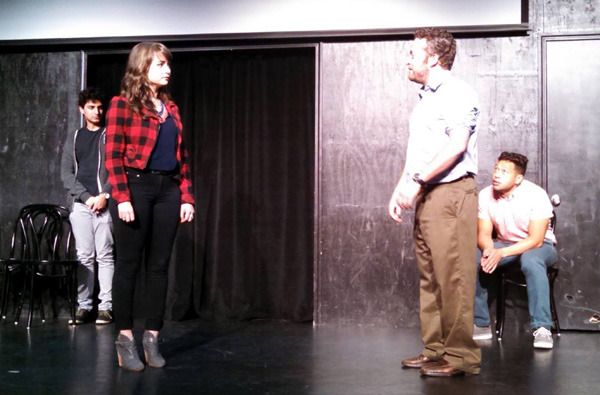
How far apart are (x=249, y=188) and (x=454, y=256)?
8.10 ft

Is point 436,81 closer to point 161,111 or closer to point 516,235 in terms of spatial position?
point 161,111

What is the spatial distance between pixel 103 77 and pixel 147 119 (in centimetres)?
257

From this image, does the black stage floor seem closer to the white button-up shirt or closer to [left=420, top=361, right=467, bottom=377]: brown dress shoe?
[left=420, top=361, right=467, bottom=377]: brown dress shoe

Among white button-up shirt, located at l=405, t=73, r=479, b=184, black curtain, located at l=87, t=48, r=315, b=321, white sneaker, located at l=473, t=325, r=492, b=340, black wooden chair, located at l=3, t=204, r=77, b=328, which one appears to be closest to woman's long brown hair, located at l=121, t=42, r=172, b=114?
white button-up shirt, located at l=405, t=73, r=479, b=184

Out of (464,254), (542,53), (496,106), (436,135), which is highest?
(542,53)

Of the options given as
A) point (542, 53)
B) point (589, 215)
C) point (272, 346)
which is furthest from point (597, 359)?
point (542, 53)

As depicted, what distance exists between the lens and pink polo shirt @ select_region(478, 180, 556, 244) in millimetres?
4281

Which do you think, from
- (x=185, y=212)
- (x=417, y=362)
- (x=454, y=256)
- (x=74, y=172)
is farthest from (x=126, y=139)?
(x=74, y=172)

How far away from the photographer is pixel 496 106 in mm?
4863

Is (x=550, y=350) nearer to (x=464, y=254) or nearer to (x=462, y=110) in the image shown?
(x=464, y=254)

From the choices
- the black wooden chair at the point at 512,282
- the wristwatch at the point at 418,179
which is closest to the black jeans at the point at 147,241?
the wristwatch at the point at 418,179

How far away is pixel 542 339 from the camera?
401 centimetres

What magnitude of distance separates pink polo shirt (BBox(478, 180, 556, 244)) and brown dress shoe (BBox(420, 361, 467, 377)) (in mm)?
1491

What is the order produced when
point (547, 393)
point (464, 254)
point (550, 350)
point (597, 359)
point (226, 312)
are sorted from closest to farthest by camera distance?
point (547, 393) < point (464, 254) < point (597, 359) < point (550, 350) < point (226, 312)
